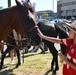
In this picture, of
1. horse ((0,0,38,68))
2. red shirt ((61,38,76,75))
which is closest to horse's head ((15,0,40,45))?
horse ((0,0,38,68))

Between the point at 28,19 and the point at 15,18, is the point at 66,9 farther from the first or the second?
the point at 15,18

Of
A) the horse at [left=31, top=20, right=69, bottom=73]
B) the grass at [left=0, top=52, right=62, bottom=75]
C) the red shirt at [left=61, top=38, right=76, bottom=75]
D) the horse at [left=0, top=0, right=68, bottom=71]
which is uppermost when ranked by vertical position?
the horse at [left=0, top=0, right=68, bottom=71]

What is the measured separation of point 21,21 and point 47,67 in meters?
3.59

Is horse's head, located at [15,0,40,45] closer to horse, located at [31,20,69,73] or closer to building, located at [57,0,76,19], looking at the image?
horse, located at [31,20,69,73]

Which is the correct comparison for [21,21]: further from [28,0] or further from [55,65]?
[55,65]

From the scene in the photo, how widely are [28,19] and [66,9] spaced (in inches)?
3470

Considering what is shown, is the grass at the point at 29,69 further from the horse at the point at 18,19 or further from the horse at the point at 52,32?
the horse at the point at 18,19

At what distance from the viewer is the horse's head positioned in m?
3.94

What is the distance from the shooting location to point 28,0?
407cm

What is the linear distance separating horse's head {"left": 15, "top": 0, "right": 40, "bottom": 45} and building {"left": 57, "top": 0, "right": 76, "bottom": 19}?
8076cm

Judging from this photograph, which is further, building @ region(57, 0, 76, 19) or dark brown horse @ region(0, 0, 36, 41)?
building @ region(57, 0, 76, 19)

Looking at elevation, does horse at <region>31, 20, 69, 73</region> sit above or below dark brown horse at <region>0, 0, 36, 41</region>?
below

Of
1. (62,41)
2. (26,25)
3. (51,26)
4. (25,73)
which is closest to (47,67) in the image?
(25,73)

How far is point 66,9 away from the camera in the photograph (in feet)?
296
